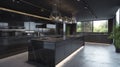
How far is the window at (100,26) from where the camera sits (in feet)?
39.0

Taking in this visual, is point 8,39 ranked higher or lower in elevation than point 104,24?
lower

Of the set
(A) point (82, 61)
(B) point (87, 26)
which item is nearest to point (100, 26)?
(B) point (87, 26)

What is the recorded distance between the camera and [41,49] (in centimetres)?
422

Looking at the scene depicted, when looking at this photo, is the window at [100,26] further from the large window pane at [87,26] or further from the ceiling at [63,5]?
the ceiling at [63,5]

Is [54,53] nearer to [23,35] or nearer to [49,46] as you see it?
[49,46]

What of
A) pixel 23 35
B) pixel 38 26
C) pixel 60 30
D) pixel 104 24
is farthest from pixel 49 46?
pixel 104 24

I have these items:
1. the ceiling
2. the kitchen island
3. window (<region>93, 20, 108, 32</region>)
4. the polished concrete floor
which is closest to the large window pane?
window (<region>93, 20, 108, 32</region>)

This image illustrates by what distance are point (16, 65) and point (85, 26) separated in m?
10.3

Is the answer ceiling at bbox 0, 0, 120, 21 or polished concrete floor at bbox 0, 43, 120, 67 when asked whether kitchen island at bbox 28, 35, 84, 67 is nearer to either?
polished concrete floor at bbox 0, 43, 120, 67

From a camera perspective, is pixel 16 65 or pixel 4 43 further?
→ pixel 4 43

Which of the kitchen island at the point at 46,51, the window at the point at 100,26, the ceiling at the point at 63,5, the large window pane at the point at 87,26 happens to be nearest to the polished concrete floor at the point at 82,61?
the kitchen island at the point at 46,51

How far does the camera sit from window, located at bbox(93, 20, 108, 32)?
11.9 metres

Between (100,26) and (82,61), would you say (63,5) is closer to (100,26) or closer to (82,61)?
(82,61)

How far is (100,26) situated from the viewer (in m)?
12.1
